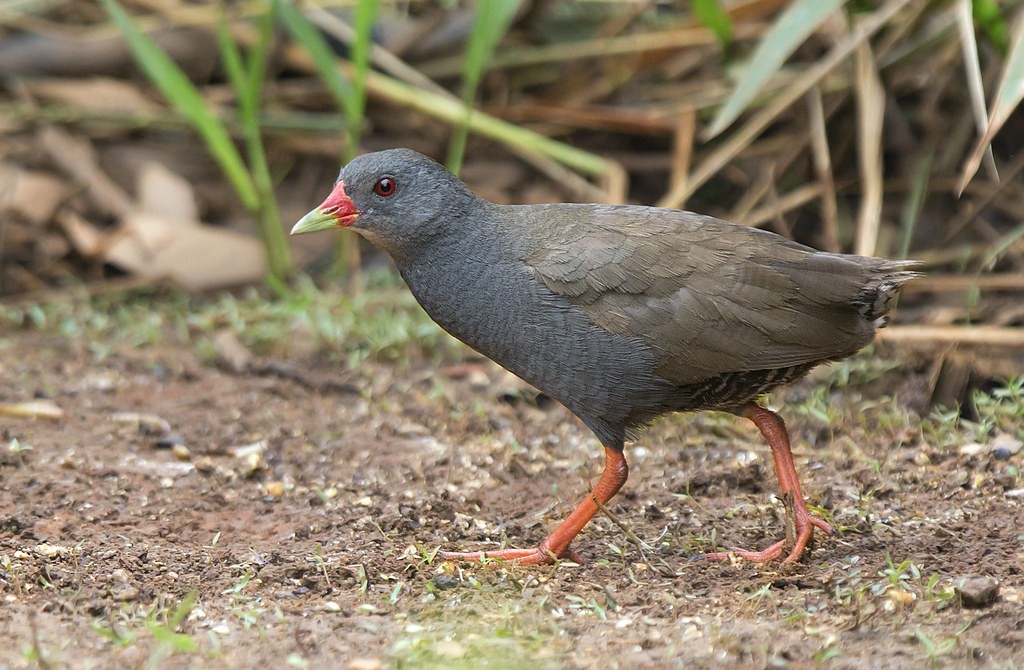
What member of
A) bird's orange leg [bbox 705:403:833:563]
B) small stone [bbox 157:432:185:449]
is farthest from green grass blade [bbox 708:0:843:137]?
small stone [bbox 157:432:185:449]

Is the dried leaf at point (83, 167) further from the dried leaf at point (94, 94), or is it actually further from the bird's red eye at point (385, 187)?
the bird's red eye at point (385, 187)

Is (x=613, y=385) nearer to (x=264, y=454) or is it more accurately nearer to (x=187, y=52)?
(x=264, y=454)

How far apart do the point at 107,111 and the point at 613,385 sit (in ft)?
15.5

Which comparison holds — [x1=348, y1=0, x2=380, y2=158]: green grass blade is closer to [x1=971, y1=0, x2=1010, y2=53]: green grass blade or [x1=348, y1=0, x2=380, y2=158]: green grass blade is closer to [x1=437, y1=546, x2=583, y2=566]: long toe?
[x1=971, y1=0, x2=1010, y2=53]: green grass blade

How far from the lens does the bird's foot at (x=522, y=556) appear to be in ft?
12.6

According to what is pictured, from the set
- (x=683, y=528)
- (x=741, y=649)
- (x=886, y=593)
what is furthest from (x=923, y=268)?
(x=741, y=649)

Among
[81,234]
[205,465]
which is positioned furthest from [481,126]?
[205,465]

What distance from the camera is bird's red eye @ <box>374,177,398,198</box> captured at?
4.29m

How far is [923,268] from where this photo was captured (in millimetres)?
6293

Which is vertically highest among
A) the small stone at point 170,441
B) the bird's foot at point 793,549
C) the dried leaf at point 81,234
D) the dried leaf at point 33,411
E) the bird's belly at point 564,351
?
the bird's belly at point 564,351

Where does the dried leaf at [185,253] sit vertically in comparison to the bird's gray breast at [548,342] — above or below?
below

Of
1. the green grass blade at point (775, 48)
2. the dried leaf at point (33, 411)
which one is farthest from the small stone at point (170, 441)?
the green grass blade at point (775, 48)

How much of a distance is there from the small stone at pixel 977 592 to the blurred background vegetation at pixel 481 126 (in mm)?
2474

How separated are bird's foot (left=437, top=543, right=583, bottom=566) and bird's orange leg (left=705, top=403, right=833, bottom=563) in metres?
0.45
